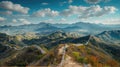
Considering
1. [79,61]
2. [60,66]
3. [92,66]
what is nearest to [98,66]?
[92,66]

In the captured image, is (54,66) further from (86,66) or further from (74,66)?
(86,66)

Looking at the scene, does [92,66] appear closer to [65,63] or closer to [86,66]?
[86,66]

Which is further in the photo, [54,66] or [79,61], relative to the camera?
[79,61]

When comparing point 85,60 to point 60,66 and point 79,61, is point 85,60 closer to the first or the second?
point 79,61

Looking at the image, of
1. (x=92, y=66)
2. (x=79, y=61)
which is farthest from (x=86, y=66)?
(x=79, y=61)

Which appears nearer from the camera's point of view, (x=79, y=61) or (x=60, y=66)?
(x=60, y=66)

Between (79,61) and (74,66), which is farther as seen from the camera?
(79,61)
